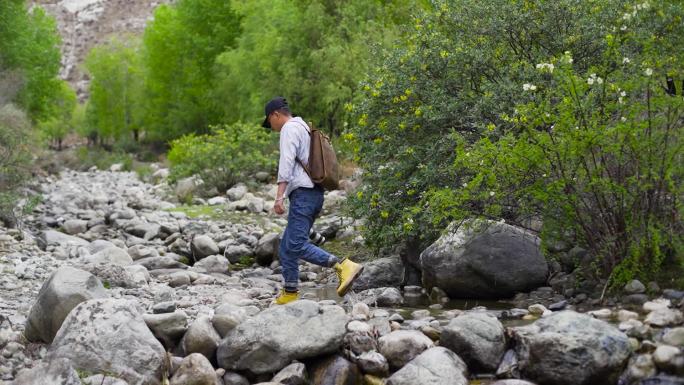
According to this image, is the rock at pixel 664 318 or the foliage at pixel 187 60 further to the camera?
the foliage at pixel 187 60

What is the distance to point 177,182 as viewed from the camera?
2167cm

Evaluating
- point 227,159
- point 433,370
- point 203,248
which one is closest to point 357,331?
point 433,370

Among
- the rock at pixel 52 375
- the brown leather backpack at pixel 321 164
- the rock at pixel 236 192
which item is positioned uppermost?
the brown leather backpack at pixel 321 164

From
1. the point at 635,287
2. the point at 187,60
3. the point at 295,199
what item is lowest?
the point at 635,287

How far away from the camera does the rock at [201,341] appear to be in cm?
634

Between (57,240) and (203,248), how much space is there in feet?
8.91

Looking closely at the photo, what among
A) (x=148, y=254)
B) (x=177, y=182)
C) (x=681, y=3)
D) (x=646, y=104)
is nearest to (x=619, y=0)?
(x=681, y=3)

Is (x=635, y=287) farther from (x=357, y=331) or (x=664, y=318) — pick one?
(x=357, y=331)

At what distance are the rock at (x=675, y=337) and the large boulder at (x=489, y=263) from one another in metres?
2.72

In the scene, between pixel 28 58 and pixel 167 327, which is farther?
pixel 28 58

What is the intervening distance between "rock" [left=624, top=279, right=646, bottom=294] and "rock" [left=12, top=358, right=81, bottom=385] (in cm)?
467

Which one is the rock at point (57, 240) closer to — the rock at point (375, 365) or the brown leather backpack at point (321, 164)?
the brown leather backpack at point (321, 164)

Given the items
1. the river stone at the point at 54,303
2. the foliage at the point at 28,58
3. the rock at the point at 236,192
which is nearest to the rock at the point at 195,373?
the river stone at the point at 54,303

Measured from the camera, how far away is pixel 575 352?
18.0ft
